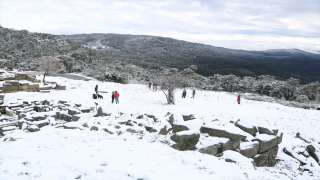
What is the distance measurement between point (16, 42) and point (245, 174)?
7994cm

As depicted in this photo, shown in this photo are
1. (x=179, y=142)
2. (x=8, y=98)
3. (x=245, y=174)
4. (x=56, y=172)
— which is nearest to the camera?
(x=56, y=172)

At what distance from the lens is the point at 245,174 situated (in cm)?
636

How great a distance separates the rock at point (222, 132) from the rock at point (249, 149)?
0.99 ft

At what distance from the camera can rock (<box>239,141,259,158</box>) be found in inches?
347

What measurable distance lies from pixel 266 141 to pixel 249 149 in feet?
3.83

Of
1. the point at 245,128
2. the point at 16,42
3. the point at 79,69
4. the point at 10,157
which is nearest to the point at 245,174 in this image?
the point at 245,128

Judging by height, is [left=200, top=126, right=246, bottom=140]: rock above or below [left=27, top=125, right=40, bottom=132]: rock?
above

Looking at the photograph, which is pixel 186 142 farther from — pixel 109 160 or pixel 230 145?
pixel 109 160

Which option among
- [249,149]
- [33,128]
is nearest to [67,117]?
[33,128]

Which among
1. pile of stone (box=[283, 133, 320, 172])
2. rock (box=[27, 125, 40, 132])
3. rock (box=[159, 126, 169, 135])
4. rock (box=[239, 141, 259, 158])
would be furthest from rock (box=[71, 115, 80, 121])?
pile of stone (box=[283, 133, 320, 172])

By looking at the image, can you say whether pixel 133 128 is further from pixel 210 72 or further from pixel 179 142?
pixel 210 72

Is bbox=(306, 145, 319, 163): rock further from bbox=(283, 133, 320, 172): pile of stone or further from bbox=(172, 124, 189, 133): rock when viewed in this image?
bbox=(172, 124, 189, 133): rock

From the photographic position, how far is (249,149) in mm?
8898

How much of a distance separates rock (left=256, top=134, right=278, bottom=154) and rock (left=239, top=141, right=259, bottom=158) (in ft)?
1.03
